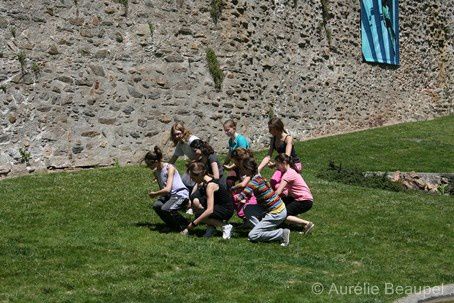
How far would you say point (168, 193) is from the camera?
10.7 m

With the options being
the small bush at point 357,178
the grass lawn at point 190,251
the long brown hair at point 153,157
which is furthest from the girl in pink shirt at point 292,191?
the small bush at point 357,178

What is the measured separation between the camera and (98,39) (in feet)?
55.1

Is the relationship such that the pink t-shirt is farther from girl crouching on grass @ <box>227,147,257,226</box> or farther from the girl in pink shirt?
girl crouching on grass @ <box>227,147,257,226</box>

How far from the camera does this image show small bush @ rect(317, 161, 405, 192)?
16062 mm

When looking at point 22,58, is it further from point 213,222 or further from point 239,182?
point 213,222

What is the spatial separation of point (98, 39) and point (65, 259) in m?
8.54

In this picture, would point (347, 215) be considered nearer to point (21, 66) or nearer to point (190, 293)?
point (190, 293)

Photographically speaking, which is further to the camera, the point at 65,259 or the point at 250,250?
the point at 250,250

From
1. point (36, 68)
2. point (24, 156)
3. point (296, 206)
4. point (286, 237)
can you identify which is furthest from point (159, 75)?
point (286, 237)

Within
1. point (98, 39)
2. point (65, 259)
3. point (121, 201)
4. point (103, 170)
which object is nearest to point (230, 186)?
point (121, 201)

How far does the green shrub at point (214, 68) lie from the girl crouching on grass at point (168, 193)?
27.7ft

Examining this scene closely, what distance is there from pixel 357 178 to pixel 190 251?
293 inches

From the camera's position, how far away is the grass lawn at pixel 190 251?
27.0ft

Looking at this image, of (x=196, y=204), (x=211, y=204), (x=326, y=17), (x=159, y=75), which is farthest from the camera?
(x=326, y=17)
